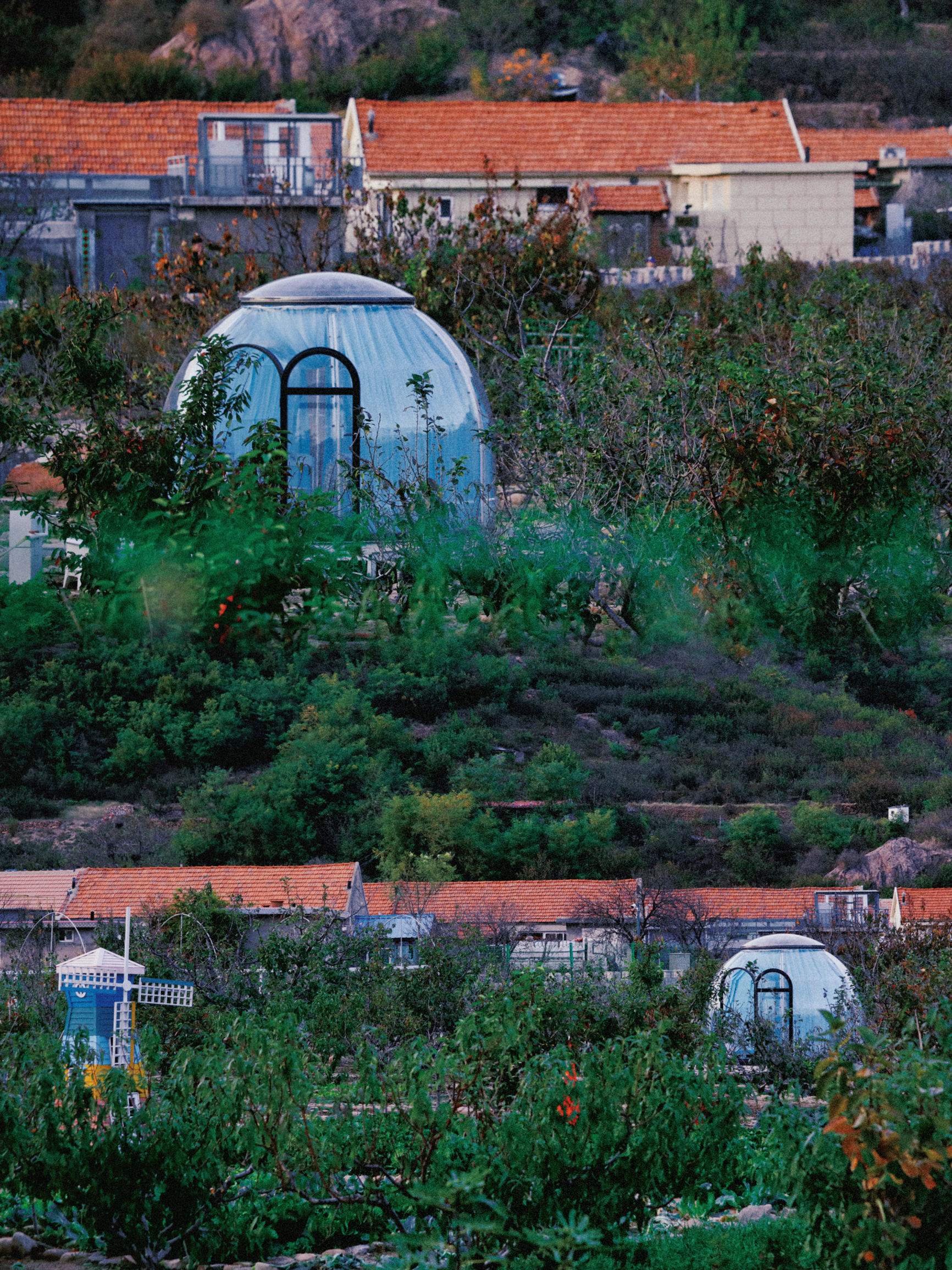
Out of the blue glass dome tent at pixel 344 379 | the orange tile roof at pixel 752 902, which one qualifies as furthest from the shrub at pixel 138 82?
the orange tile roof at pixel 752 902

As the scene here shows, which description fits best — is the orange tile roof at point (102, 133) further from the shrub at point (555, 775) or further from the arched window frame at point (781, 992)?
the arched window frame at point (781, 992)

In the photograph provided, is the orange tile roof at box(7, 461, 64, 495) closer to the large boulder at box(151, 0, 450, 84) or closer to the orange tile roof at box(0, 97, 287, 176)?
the orange tile roof at box(0, 97, 287, 176)

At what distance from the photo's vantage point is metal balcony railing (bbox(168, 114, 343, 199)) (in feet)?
A: 87.0

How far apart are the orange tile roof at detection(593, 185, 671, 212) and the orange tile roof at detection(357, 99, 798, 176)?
0.75 m

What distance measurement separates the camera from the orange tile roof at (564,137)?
29.0 meters

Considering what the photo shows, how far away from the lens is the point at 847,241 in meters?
28.4

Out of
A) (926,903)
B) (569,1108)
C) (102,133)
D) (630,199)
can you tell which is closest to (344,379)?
(926,903)

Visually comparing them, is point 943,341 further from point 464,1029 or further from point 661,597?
point 464,1029

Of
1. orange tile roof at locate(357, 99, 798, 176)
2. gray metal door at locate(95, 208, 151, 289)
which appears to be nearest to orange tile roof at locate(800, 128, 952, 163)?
orange tile roof at locate(357, 99, 798, 176)

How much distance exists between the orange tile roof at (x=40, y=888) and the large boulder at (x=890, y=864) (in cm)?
584

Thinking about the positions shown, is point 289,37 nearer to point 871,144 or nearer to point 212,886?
point 871,144

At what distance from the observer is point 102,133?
30.7 m

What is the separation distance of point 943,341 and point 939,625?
15.2ft

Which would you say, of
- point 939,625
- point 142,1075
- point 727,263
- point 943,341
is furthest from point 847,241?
point 142,1075
